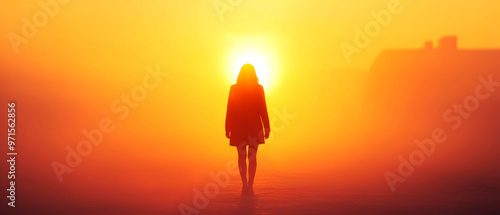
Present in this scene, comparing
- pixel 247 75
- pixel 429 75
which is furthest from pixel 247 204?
pixel 429 75

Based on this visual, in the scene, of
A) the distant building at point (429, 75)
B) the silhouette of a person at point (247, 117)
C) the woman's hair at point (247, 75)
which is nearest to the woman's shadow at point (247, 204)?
the silhouette of a person at point (247, 117)

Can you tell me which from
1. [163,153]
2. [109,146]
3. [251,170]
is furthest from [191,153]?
[251,170]

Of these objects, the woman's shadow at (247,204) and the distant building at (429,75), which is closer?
the woman's shadow at (247,204)

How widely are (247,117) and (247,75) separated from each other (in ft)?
2.08

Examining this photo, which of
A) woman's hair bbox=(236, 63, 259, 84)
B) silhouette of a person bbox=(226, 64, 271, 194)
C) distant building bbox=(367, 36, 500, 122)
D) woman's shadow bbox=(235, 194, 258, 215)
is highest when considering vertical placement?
distant building bbox=(367, 36, 500, 122)

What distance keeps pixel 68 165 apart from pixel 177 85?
54.5 meters

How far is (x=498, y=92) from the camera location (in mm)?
75625

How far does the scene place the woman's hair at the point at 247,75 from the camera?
11328 millimetres

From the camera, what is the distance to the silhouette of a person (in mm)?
11234

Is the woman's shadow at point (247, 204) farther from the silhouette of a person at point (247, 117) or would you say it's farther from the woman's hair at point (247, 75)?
the woman's hair at point (247, 75)

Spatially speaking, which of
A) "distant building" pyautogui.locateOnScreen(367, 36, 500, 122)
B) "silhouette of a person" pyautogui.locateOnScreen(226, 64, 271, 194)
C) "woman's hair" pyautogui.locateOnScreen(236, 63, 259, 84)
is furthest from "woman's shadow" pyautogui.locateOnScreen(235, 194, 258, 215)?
"distant building" pyautogui.locateOnScreen(367, 36, 500, 122)

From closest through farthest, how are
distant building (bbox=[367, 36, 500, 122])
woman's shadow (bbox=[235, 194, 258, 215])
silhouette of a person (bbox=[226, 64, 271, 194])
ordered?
woman's shadow (bbox=[235, 194, 258, 215]) → silhouette of a person (bbox=[226, 64, 271, 194]) → distant building (bbox=[367, 36, 500, 122])

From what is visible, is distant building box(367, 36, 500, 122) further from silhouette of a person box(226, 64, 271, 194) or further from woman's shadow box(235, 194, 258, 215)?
woman's shadow box(235, 194, 258, 215)

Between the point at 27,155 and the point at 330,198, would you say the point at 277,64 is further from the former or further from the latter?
the point at 330,198
